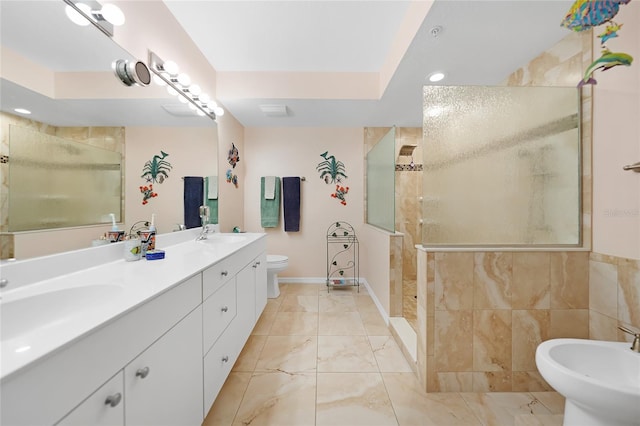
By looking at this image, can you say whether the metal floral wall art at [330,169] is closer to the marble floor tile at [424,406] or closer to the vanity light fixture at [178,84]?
the vanity light fixture at [178,84]

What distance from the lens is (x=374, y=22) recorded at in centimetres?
189

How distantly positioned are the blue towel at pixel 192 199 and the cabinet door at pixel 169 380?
1154 millimetres

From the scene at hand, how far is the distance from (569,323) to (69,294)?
2393 millimetres

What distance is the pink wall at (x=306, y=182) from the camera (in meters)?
3.40

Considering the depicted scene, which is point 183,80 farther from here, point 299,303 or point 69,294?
point 299,303

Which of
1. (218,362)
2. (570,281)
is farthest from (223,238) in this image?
(570,281)

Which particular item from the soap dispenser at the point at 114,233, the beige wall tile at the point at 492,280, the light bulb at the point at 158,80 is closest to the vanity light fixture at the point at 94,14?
the light bulb at the point at 158,80

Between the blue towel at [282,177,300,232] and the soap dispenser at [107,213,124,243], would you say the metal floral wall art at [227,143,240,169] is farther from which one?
the soap dispenser at [107,213,124,243]

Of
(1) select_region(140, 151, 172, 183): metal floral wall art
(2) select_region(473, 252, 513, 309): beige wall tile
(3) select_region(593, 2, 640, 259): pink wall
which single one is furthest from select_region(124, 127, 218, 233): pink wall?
(3) select_region(593, 2, 640, 259): pink wall

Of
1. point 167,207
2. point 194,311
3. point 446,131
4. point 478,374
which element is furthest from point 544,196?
point 167,207

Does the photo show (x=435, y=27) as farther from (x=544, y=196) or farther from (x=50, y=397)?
(x=50, y=397)

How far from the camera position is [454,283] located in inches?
58.7

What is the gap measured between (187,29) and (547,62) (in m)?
2.62

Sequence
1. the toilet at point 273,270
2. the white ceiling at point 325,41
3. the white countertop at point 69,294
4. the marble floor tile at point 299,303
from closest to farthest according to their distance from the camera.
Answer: the white countertop at point 69,294 → the white ceiling at point 325,41 → the marble floor tile at point 299,303 → the toilet at point 273,270
